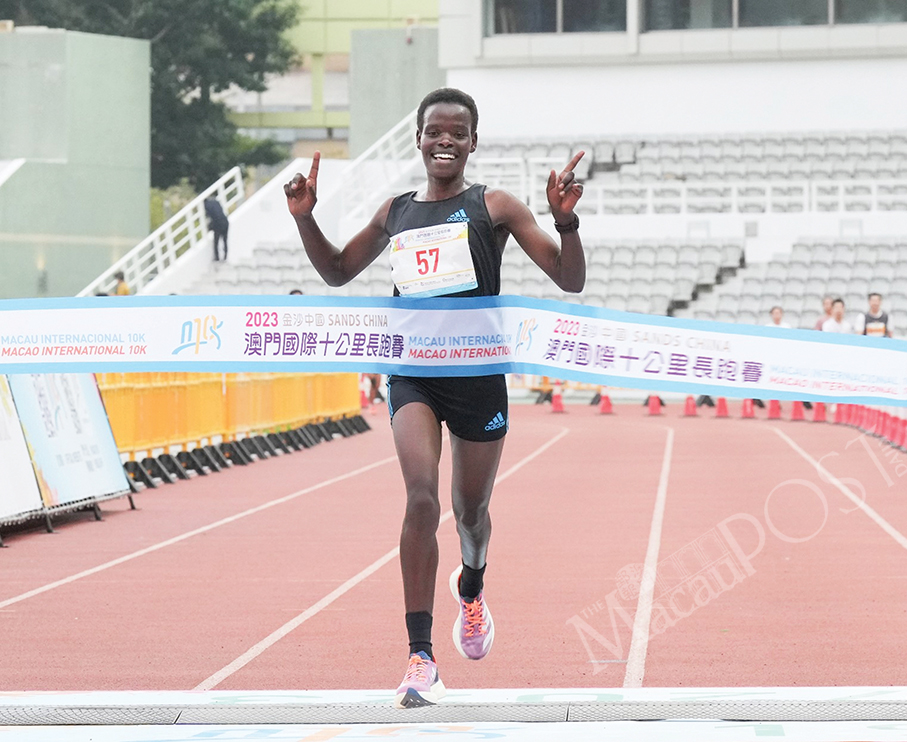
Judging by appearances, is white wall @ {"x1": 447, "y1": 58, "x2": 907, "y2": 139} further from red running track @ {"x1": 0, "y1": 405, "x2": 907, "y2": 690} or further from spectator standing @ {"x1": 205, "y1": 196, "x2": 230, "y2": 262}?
red running track @ {"x1": 0, "y1": 405, "x2": 907, "y2": 690}

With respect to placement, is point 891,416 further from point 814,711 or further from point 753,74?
point 753,74

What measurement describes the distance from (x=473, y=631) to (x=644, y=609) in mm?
2504

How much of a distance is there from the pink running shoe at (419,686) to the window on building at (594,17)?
39.1 m

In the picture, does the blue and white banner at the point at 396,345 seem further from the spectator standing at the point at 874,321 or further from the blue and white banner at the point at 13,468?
the spectator standing at the point at 874,321

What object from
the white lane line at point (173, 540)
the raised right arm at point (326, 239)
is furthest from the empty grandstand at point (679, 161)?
the raised right arm at point (326, 239)

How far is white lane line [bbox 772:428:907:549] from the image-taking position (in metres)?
13.0

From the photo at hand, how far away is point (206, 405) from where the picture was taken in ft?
60.8

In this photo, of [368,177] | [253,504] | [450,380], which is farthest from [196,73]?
[450,380]

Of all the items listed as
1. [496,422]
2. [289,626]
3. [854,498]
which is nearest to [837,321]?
[854,498]

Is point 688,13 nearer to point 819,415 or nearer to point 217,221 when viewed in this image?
point 217,221

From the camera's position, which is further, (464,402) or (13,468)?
(13,468)

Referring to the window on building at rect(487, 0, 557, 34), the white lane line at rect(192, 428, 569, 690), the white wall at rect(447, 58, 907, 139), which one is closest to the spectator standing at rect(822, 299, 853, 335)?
the white lane line at rect(192, 428, 569, 690)

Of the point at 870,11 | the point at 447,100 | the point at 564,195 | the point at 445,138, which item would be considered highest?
the point at 870,11

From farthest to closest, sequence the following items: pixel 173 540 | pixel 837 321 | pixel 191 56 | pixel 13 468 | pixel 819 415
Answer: pixel 191 56
pixel 819 415
pixel 837 321
pixel 173 540
pixel 13 468
